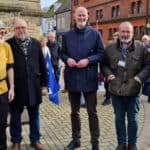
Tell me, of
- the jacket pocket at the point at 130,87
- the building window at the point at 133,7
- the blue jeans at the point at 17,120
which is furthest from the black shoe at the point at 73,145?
the building window at the point at 133,7

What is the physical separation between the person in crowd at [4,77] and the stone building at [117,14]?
31.9m

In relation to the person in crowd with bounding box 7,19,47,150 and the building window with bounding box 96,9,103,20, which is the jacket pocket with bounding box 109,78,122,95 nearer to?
the person in crowd with bounding box 7,19,47,150

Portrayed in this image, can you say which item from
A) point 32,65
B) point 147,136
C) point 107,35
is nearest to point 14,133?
point 32,65

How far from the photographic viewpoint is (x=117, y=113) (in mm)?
5836

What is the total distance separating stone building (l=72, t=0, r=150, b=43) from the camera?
133 feet

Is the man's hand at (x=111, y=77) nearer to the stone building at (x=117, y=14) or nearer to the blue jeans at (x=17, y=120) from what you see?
the blue jeans at (x=17, y=120)

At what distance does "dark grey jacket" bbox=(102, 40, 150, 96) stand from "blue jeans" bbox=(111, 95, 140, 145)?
145mm

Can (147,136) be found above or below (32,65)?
below

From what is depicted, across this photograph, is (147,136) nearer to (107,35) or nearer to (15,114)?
(15,114)

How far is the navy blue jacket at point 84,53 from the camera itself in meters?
5.68

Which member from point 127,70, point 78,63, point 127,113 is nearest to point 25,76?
point 78,63

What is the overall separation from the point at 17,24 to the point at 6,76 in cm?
79

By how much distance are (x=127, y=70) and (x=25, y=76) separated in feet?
4.94

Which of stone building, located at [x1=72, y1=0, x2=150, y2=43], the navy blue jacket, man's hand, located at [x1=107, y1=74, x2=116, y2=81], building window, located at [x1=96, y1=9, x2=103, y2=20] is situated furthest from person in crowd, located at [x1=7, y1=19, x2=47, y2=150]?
building window, located at [x1=96, y1=9, x2=103, y2=20]
